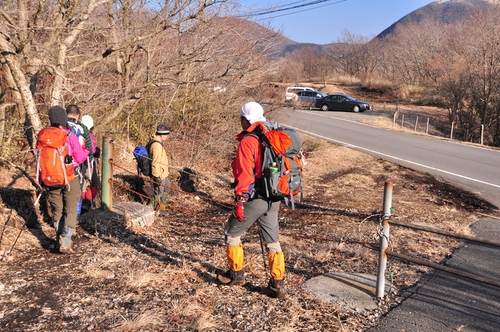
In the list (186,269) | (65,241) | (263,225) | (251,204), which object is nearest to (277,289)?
(263,225)

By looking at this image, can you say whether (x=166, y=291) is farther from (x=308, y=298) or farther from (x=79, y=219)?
(x=79, y=219)

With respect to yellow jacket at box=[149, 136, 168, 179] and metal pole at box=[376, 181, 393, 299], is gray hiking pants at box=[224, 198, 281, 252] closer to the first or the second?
metal pole at box=[376, 181, 393, 299]

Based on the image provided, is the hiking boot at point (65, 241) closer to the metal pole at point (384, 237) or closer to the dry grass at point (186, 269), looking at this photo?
the dry grass at point (186, 269)

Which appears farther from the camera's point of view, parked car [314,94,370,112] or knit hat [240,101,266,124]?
parked car [314,94,370,112]

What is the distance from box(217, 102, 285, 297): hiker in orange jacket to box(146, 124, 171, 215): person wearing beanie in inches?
118

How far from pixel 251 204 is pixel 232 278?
2.71ft

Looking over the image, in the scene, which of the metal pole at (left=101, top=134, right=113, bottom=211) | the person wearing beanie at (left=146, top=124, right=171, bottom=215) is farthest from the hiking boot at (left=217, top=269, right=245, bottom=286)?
the person wearing beanie at (left=146, top=124, right=171, bottom=215)

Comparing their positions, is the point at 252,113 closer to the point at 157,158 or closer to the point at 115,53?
the point at 157,158

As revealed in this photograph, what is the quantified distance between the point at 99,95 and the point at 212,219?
4.15m

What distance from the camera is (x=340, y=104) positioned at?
3269cm

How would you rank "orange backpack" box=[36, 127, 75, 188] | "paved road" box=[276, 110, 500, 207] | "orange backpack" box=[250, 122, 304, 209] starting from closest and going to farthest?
"orange backpack" box=[250, 122, 304, 209] → "orange backpack" box=[36, 127, 75, 188] → "paved road" box=[276, 110, 500, 207]

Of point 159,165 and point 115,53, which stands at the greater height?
point 115,53

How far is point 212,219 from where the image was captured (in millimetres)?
6938

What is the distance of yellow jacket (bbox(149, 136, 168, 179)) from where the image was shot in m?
7.10
